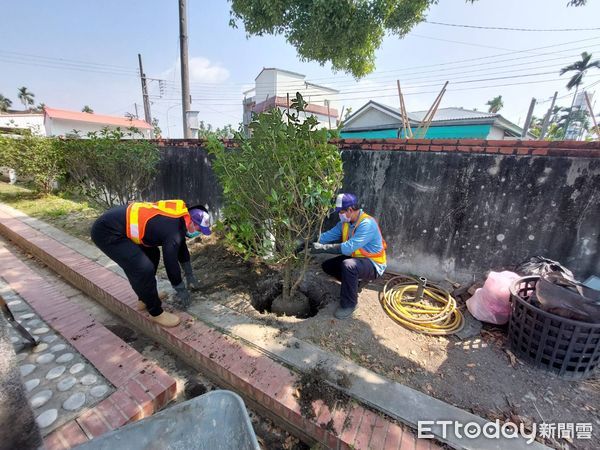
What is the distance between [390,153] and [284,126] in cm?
173

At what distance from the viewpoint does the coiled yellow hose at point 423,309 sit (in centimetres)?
271

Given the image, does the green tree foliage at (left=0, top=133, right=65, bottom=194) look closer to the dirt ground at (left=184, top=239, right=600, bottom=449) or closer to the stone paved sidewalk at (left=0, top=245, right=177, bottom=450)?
the stone paved sidewalk at (left=0, top=245, right=177, bottom=450)

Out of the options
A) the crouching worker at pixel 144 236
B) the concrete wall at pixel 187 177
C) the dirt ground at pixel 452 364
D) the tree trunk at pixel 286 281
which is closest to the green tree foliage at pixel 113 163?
the concrete wall at pixel 187 177

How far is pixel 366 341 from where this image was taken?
2.49 m

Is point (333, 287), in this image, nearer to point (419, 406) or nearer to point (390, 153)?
point (419, 406)

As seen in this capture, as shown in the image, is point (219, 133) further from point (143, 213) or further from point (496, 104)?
point (496, 104)

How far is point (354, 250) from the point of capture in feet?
9.36

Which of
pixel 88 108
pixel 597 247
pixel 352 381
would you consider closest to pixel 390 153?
pixel 597 247

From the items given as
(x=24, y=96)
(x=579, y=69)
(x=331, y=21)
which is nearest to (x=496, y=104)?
(x=579, y=69)

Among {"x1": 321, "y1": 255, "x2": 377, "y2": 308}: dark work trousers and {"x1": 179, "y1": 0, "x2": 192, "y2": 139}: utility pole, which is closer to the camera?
{"x1": 321, "y1": 255, "x2": 377, "y2": 308}: dark work trousers

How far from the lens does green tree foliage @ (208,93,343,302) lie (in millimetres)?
2311

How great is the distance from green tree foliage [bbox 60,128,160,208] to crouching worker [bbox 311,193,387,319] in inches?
167

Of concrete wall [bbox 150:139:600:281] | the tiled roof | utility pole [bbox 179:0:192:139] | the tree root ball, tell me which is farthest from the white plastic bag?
the tiled roof

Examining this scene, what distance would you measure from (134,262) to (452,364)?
3010mm
